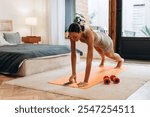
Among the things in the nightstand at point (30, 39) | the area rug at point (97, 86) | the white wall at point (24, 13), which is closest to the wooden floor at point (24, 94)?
the area rug at point (97, 86)

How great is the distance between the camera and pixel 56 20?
7242 millimetres

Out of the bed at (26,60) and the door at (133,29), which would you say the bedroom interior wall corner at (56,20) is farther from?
the bed at (26,60)

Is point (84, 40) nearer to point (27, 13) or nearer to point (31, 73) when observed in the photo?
point (31, 73)

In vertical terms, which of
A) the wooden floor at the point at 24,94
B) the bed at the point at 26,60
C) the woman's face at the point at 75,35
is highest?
the woman's face at the point at 75,35

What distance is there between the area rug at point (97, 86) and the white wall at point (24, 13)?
288 centimetres

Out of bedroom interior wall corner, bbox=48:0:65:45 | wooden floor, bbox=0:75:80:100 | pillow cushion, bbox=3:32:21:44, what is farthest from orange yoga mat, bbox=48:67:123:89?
bedroom interior wall corner, bbox=48:0:65:45

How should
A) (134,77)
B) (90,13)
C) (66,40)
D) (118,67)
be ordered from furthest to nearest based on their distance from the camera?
(66,40)
(90,13)
(118,67)
(134,77)

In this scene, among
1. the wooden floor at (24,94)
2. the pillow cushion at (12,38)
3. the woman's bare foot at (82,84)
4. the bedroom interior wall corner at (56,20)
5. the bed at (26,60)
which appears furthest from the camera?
the bedroom interior wall corner at (56,20)

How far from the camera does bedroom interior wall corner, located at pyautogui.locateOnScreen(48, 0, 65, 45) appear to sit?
716cm

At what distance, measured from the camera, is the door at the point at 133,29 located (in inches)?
243

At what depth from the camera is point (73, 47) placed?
363cm

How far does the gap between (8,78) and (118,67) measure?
219 centimetres

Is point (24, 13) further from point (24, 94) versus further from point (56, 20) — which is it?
point (24, 94)

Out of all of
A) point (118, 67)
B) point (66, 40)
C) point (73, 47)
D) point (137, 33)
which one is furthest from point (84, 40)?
point (66, 40)
